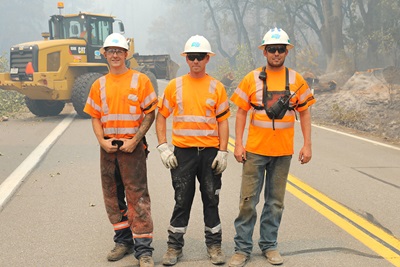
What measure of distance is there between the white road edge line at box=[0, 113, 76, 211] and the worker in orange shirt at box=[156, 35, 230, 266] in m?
2.73

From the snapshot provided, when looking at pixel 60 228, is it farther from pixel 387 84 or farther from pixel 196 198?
pixel 387 84

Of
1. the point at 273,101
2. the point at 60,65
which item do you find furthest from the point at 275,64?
the point at 60,65

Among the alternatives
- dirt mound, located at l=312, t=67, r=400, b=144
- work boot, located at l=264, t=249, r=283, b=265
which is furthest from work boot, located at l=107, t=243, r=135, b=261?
dirt mound, located at l=312, t=67, r=400, b=144

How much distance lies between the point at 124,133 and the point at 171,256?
112cm

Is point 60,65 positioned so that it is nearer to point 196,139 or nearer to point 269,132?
point 196,139

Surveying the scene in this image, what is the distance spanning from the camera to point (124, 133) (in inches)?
182

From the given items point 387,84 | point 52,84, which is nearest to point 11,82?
point 52,84

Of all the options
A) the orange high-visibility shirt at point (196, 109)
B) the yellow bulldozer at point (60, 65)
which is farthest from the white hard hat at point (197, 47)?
the yellow bulldozer at point (60, 65)

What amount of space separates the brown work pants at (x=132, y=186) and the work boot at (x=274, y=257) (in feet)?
3.38

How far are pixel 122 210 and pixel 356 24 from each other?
1109 inches

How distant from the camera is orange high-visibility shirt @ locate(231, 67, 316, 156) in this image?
4.56 m

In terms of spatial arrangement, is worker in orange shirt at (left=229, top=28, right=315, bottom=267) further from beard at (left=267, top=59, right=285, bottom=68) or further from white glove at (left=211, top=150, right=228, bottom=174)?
white glove at (left=211, top=150, right=228, bottom=174)

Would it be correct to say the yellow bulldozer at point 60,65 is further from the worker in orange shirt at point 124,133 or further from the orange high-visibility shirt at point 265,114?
the orange high-visibility shirt at point 265,114

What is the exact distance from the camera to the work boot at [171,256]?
4.55m
